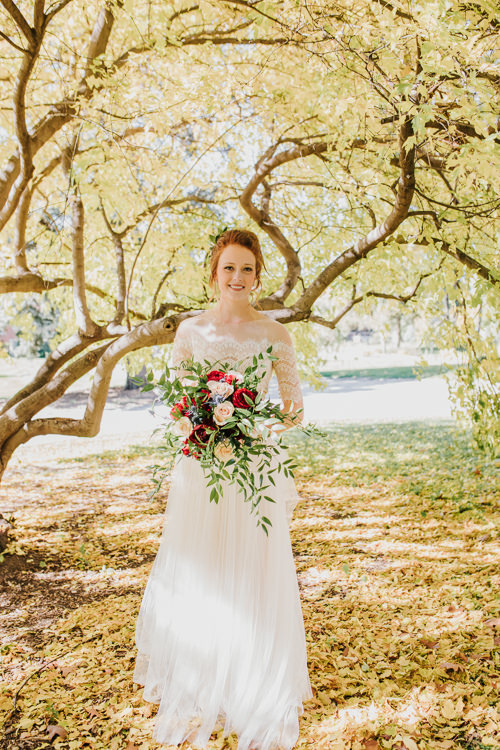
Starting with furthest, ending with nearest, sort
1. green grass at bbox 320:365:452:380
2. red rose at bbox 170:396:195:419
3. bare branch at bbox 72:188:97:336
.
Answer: green grass at bbox 320:365:452:380, bare branch at bbox 72:188:97:336, red rose at bbox 170:396:195:419

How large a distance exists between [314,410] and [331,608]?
13.5 meters

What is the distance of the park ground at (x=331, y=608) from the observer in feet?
9.29

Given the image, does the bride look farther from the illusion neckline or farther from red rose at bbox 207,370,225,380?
red rose at bbox 207,370,225,380

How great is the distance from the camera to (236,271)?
291 centimetres

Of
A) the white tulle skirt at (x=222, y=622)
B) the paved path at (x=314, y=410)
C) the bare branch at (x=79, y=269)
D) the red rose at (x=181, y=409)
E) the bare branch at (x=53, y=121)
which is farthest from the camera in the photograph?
the paved path at (x=314, y=410)

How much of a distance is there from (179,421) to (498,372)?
392 centimetres

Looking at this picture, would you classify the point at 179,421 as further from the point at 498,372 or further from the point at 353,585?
the point at 498,372

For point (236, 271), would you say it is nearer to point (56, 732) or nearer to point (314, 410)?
point (56, 732)

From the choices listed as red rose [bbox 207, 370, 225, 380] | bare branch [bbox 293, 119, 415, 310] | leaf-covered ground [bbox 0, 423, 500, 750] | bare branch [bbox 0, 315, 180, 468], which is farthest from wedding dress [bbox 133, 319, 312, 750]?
bare branch [bbox 0, 315, 180, 468]

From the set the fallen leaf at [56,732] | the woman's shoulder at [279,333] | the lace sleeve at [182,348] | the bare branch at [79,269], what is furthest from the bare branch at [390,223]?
the fallen leaf at [56,732]

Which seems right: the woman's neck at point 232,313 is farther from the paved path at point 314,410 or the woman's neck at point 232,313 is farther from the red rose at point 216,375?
the paved path at point 314,410

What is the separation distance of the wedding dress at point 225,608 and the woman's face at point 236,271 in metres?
0.18

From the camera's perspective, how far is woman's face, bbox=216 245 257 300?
2902 mm

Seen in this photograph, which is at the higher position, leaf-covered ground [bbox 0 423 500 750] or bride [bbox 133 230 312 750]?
bride [bbox 133 230 312 750]
